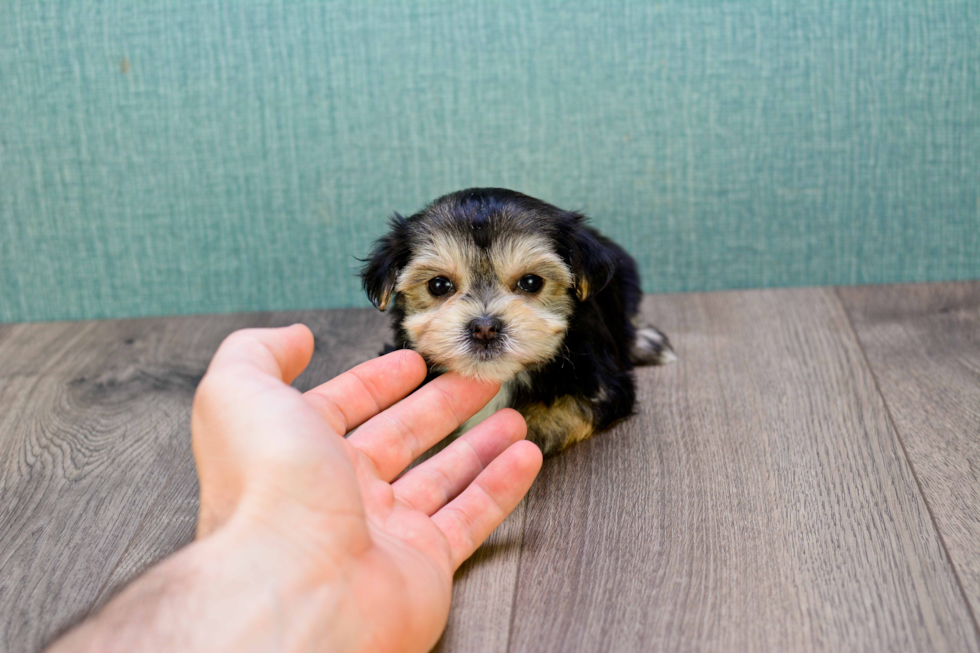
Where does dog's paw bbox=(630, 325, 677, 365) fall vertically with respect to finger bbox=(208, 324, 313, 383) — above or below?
below

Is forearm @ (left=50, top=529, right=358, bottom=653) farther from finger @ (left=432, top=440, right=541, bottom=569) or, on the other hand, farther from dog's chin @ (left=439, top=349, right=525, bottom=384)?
dog's chin @ (left=439, top=349, right=525, bottom=384)

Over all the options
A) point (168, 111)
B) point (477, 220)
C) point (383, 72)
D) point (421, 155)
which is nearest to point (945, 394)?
point (477, 220)

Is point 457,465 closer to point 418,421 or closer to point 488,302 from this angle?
point 418,421

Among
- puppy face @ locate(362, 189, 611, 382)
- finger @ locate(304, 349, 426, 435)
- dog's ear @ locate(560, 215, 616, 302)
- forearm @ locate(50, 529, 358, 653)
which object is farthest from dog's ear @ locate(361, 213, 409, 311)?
forearm @ locate(50, 529, 358, 653)

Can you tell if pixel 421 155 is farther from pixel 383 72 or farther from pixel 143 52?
pixel 143 52

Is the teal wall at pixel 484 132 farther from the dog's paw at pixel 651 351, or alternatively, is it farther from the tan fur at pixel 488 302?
the tan fur at pixel 488 302

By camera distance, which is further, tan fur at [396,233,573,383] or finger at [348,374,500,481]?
tan fur at [396,233,573,383]
